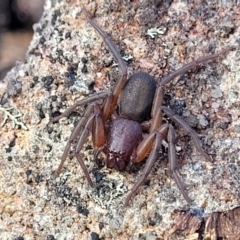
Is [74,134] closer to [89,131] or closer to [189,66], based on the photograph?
[89,131]

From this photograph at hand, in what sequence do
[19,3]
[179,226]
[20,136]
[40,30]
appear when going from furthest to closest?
[19,3]
[40,30]
[20,136]
[179,226]

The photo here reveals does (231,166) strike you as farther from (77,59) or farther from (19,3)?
(19,3)

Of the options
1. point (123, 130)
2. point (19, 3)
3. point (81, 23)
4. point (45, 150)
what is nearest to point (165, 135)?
point (123, 130)

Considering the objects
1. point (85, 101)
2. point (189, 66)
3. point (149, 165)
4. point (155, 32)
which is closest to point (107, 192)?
point (149, 165)

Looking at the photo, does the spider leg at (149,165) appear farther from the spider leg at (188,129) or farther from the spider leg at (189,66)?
the spider leg at (189,66)

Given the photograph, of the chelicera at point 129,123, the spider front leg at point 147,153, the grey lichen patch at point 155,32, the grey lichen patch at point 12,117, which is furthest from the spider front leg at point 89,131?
the grey lichen patch at point 155,32

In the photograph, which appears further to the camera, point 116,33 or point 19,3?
point 19,3

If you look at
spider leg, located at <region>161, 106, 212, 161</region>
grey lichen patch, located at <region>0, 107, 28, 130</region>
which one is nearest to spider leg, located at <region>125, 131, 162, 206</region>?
spider leg, located at <region>161, 106, 212, 161</region>

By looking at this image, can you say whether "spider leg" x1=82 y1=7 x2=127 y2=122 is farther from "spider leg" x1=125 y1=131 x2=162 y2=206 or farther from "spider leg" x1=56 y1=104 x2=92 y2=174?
"spider leg" x1=125 y1=131 x2=162 y2=206
